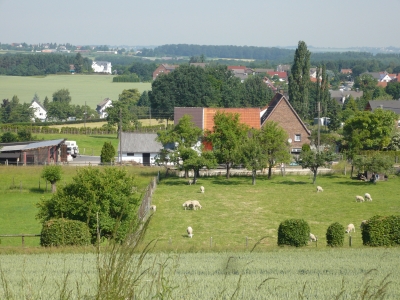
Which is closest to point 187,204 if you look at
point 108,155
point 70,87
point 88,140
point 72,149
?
point 108,155

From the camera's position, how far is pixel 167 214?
99.9ft

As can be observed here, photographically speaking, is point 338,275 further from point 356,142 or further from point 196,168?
point 356,142

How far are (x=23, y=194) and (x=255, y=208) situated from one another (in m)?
14.7

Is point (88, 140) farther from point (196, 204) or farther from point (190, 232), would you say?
point (190, 232)

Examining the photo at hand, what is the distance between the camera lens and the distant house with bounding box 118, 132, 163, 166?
4841cm

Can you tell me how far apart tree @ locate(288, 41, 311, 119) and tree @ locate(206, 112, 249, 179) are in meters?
29.8

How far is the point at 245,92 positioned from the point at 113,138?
97.0 feet

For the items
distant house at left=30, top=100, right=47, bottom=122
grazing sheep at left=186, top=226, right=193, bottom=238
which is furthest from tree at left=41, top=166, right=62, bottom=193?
distant house at left=30, top=100, right=47, bottom=122

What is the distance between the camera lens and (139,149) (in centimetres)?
4847

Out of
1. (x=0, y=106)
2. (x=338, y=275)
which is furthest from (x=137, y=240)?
(x=0, y=106)

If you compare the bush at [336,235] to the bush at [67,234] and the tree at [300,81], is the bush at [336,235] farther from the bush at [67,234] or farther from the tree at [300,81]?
the tree at [300,81]

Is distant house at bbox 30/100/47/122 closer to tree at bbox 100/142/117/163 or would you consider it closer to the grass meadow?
tree at bbox 100/142/117/163

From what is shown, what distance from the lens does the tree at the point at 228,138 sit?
41.5 metres

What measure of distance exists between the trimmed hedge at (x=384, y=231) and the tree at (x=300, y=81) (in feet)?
170
